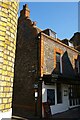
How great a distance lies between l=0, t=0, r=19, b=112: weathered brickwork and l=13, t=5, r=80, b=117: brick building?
9.59 meters

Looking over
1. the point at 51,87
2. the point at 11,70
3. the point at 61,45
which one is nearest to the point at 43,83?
the point at 51,87

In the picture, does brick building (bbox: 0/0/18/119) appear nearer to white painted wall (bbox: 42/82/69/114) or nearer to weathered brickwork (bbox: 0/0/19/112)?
weathered brickwork (bbox: 0/0/19/112)

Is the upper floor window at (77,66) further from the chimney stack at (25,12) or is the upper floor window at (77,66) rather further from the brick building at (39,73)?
the chimney stack at (25,12)

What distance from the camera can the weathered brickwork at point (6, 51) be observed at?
8.77 ft

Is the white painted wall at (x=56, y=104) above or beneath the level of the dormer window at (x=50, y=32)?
beneath

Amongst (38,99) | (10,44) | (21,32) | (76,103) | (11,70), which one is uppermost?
(21,32)

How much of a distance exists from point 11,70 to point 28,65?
11618 millimetres

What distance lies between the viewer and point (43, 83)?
13.1 metres

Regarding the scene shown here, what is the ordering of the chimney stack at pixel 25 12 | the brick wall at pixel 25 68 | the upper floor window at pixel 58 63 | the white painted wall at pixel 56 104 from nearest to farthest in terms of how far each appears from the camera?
the white painted wall at pixel 56 104, the brick wall at pixel 25 68, the upper floor window at pixel 58 63, the chimney stack at pixel 25 12

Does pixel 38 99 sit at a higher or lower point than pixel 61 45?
lower

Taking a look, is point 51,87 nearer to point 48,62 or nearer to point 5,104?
point 48,62

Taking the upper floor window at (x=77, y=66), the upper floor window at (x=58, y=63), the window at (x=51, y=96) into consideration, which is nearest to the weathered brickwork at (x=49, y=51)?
the upper floor window at (x=58, y=63)

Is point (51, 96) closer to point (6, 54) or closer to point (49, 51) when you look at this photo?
point (49, 51)

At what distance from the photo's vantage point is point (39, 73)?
13195 millimetres
